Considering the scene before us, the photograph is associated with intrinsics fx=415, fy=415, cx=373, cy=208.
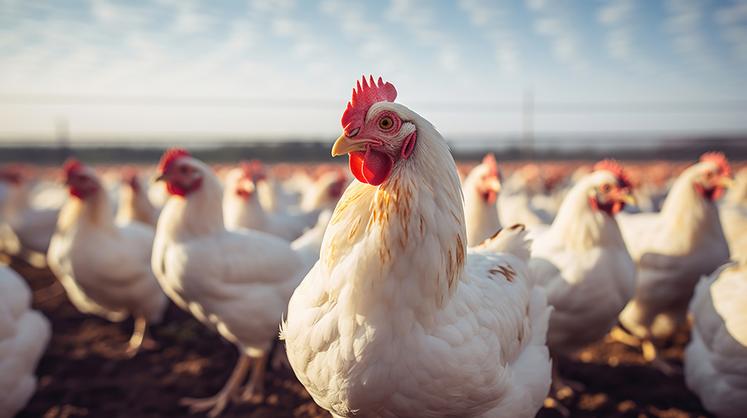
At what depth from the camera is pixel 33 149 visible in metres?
19.6

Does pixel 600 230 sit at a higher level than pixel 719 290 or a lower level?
higher

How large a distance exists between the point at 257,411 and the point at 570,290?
2537 millimetres

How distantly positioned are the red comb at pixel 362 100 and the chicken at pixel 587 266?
6.44 ft

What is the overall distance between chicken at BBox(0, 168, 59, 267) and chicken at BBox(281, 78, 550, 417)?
6910mm

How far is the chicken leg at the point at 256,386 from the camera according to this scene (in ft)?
11.2

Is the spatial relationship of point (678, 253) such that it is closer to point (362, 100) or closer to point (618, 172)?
point (618, 172)

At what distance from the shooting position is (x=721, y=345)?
2.58 metres

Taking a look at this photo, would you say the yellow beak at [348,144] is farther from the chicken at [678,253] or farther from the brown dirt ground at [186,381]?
the chicken at [678,253]

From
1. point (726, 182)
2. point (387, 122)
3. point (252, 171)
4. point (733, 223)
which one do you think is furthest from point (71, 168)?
point (733, 223)

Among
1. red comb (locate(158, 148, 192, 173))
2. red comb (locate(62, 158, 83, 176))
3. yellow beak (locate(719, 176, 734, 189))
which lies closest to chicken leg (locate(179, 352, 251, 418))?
red comb (locate(158, 148, 192, 173))

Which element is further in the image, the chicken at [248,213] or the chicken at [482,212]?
the chicken at [248,213]

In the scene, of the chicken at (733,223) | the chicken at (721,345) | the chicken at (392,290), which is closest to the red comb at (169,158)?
the chicken at (392,290)

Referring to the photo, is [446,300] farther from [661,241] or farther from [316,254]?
[661,241]

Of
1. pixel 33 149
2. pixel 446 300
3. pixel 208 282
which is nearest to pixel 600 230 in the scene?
pixel 446 300
